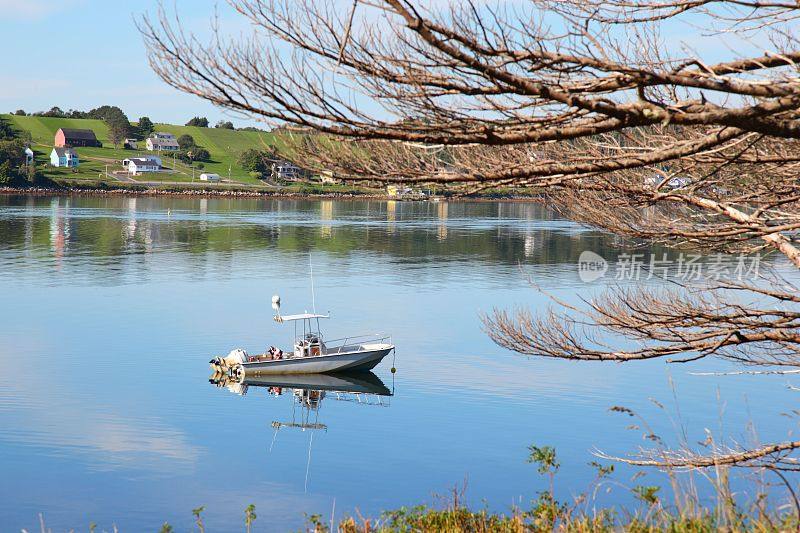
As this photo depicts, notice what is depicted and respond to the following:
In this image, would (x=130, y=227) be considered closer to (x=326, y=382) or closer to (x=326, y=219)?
(x=326, y=219)

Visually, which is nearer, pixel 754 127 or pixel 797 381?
pixel 754 127

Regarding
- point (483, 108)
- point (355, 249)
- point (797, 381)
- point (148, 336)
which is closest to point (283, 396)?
point (148, 336)

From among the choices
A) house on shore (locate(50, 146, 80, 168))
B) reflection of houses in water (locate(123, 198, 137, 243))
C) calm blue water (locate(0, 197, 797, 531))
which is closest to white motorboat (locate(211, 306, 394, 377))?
calm blue water (locate(0, 197, 797, 531))

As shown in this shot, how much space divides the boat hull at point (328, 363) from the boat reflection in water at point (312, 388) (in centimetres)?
30

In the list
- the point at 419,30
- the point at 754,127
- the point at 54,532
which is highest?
the point at 419,30

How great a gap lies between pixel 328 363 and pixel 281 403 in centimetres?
453

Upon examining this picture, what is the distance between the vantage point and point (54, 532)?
72.2 feet

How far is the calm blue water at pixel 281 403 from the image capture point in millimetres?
25219

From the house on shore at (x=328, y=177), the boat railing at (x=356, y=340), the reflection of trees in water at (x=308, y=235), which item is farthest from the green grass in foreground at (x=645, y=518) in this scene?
the reflection of trees in water at (x=308, y=235)

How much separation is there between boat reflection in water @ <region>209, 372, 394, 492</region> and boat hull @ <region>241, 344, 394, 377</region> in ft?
0.97

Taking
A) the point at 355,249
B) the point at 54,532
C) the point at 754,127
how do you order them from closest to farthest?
the point at 754,127
the point at 54,532
the point at 355,249

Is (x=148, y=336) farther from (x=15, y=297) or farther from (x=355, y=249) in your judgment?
(x=355, y=249)

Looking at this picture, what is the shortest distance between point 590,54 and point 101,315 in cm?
4456

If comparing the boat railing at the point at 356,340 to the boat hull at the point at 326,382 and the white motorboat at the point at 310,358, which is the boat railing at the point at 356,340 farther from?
the boat hull at the point at 326,382
